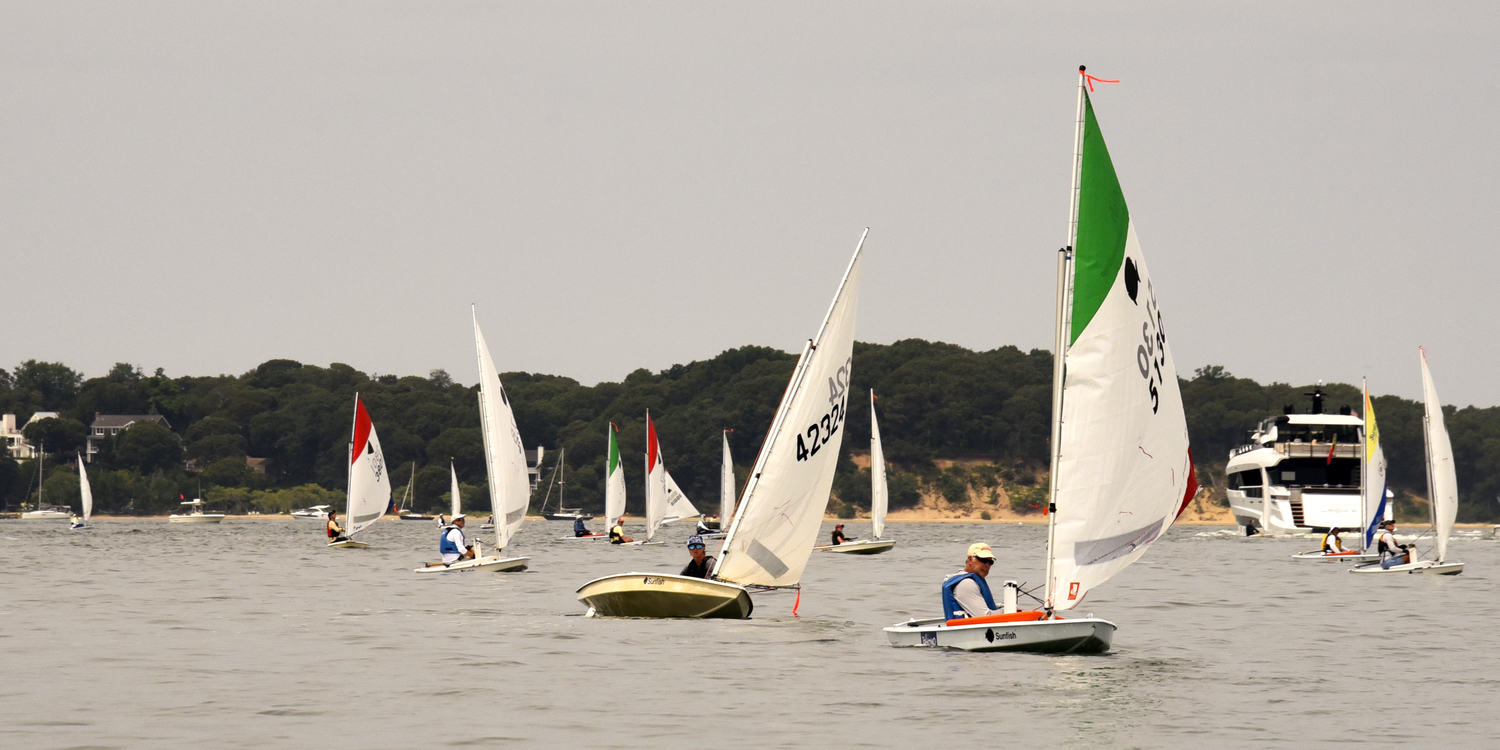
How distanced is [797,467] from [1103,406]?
343 inches

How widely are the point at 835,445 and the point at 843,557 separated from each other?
32.4 meters

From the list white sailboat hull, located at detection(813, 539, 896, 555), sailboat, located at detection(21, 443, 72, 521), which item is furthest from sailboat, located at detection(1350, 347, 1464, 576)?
sailboat, located at detection(21, 443, 72, 521)

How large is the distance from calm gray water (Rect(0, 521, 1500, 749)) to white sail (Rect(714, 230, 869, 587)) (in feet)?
3.67

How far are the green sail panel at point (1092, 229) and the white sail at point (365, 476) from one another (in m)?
45.7

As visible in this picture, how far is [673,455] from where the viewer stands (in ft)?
556

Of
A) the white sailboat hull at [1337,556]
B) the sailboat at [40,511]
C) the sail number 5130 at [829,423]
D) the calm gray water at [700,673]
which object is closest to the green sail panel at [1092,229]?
the calm gray water at [700,673]

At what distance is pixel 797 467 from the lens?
27.5 meters

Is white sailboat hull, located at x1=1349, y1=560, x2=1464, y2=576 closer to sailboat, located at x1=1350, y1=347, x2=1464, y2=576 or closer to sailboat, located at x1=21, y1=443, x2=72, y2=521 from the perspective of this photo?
sailboat, located at x1=1350, y1=347, x2=1464, y2=576

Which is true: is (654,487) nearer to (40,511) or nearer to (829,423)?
(829,423)

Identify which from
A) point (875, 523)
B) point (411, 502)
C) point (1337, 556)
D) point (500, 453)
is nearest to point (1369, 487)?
point (1337, 556)

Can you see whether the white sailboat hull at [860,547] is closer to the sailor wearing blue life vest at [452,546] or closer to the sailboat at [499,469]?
the sailboat at [499,469]

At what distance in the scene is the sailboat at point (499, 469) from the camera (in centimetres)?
4181

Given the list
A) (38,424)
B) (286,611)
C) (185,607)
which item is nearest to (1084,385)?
(286,611)

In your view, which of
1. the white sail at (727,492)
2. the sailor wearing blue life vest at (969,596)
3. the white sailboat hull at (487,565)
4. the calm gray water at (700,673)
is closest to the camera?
the calm gray water at (700,673)
